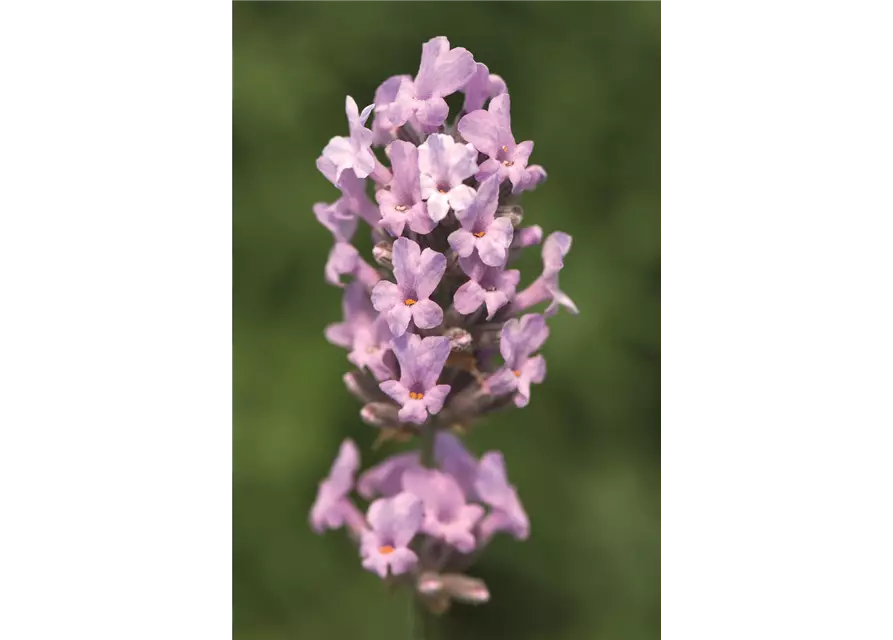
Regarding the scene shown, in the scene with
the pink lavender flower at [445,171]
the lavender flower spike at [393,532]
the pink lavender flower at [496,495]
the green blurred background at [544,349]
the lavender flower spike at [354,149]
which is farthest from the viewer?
the green blurred background at [544,349]

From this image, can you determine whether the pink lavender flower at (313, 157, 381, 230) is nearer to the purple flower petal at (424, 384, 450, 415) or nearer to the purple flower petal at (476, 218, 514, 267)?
the purple flower petal at (476, 218, 514, 267)

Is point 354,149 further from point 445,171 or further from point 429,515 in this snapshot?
point 429,515

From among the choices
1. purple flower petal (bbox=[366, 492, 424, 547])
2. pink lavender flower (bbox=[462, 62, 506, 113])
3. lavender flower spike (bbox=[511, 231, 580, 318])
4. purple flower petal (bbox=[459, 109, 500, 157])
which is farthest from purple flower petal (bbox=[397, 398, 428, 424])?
pink lavender flower (bbox=[462, 62, 506, 113])

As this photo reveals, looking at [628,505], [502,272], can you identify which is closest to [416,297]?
[502,272]

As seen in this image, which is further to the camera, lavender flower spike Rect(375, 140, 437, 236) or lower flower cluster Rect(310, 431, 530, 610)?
lower flower cluster Rect(310, 431, 530, 610)

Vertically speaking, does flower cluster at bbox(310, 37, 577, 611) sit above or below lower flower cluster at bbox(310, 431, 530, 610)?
above

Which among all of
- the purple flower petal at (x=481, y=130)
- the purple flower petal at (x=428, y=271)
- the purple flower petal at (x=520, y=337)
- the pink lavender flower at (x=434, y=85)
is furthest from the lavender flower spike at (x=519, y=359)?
the pink lavender flower at (x=434, y=85)

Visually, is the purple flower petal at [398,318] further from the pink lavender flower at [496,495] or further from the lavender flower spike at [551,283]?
A: the pink lavender flower at [496,495]
